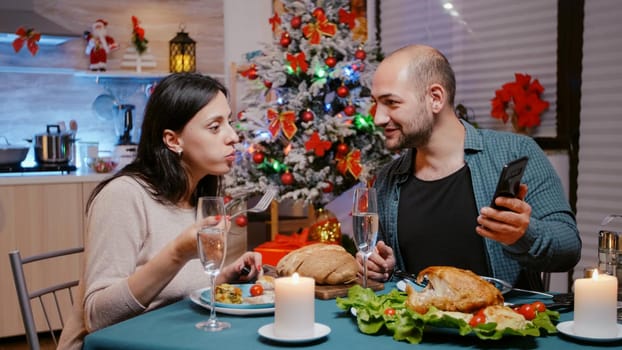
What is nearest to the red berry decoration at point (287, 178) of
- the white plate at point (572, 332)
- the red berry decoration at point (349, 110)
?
the red berry decoration at point (349, 110)

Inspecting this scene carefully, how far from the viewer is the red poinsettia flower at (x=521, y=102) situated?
13.0 feet

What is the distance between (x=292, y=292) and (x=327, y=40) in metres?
3.05

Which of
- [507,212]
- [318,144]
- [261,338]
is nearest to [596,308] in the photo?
[507,212]

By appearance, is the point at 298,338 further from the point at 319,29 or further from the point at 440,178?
the point at 319,29

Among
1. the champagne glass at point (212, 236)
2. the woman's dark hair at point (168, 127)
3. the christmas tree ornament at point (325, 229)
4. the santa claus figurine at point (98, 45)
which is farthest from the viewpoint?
the santa claus figurine at point (98, 45)

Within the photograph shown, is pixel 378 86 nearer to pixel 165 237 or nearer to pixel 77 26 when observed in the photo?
pixel 165 237

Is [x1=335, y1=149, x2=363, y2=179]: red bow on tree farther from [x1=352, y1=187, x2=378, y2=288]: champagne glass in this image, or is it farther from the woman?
[x1=352, y1=187, x2=378, y2=288]: champagne glass

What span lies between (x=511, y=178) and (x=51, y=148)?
374cm

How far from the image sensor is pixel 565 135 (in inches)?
153

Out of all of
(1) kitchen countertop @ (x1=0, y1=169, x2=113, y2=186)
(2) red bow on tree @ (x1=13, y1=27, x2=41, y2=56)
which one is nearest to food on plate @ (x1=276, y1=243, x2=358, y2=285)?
(1) kitchen countertop @ (x1=0, y1=169, x2=113, y2=186)

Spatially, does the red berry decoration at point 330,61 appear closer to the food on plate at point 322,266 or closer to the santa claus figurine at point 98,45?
the santa claus figurine at point 98,45

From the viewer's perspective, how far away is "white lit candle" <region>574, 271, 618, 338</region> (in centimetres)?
144

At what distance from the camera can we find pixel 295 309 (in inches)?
56.0

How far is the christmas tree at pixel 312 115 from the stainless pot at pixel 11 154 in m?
1.29
